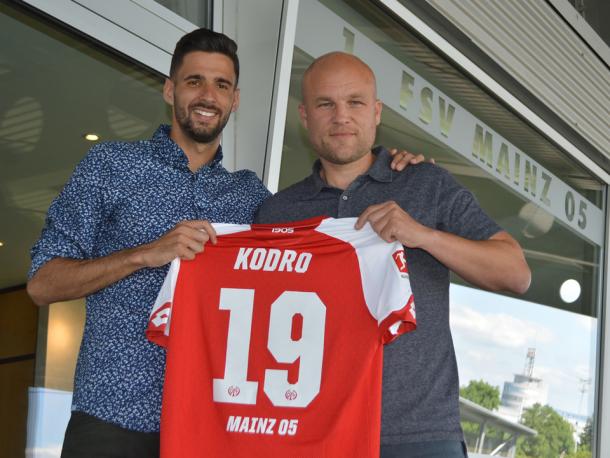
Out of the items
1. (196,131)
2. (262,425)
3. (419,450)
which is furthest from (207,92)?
(419,450)

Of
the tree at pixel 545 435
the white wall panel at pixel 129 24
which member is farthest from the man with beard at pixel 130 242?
the tree at pixel 545 435

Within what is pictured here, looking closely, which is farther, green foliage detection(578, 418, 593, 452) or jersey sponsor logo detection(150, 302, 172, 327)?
green foliage detection(578, 418, 593, 452)

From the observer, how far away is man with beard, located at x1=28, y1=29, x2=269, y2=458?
6.05 feet

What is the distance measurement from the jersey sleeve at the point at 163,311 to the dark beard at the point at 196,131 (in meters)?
0.34

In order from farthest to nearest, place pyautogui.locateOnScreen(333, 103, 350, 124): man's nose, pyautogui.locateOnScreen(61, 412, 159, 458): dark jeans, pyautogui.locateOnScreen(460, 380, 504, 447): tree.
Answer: pyautogui.locateOnScreen(460, 380, 504, 447): tree
pyautogui.locateOnScreen(333, 103, 350, 124): man's nose
pyautogui.locateOnScreen(61, 412, 159, 458): dark jeans

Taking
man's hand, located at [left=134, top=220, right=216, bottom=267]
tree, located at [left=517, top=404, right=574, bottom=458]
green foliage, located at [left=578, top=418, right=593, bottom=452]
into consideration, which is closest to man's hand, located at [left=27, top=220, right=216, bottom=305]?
man's hand, located at [left=134, top=220, right=216, bottom=267]

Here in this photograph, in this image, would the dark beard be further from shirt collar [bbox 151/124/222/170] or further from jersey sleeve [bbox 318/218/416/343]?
jersey sleeve [bbox 318/218/416/343]

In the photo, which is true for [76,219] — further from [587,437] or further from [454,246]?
[587,437]

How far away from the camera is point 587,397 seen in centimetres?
565

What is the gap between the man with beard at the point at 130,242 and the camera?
72.6 inches

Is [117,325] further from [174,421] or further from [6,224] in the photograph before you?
[6,224]

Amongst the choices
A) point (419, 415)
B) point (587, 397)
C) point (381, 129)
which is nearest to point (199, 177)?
point (419, 415)

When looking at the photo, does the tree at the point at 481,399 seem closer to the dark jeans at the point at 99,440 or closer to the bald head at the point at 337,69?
the bald head at the point at 337,69

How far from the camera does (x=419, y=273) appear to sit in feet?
6.57
